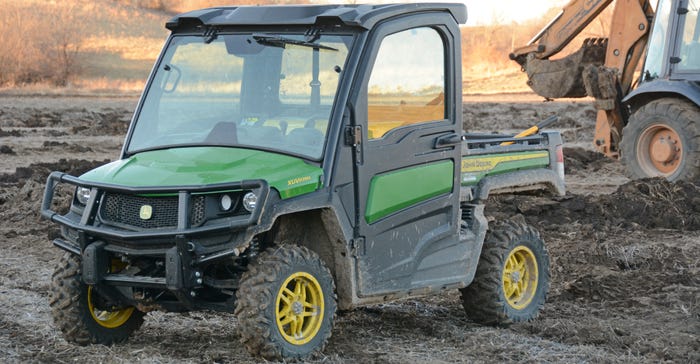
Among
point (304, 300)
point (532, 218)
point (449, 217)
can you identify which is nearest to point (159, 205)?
point (304, 300)

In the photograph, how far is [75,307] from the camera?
265 inches

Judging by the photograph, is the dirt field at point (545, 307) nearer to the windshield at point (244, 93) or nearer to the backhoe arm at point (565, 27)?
the windshield at point (244, 93)

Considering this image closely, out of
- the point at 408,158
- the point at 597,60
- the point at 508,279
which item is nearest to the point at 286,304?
the point at 408,158

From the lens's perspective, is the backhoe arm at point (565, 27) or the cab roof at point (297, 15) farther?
the backhoe arm at point (565, 27)

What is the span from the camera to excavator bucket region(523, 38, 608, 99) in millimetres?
16609

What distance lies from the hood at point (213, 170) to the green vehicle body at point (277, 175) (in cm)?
1

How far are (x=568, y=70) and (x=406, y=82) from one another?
9.87 m

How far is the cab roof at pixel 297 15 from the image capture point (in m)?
6.74

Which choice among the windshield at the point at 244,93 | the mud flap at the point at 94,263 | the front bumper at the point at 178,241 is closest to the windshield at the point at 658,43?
the windshield at the point at 244,93

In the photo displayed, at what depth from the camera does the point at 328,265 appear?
6773 mm

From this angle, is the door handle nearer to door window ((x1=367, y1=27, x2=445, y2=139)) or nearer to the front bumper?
door window ((x1=367, y1=27, x2=445, y2=139))

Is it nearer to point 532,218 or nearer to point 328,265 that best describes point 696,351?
point 328,265

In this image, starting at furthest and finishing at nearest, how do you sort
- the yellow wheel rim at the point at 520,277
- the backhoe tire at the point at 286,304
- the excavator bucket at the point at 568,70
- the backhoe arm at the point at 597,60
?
the excavator bucket at the point at 568,70, the backhoe arm at the point at 597,60, the yellow wheel rim at the point at 520,277, the backhoe tire at the point at 286,304

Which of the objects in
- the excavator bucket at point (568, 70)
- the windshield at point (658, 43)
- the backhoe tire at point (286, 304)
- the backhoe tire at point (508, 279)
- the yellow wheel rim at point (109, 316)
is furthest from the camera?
the excavator bucket at point (568, 70)
